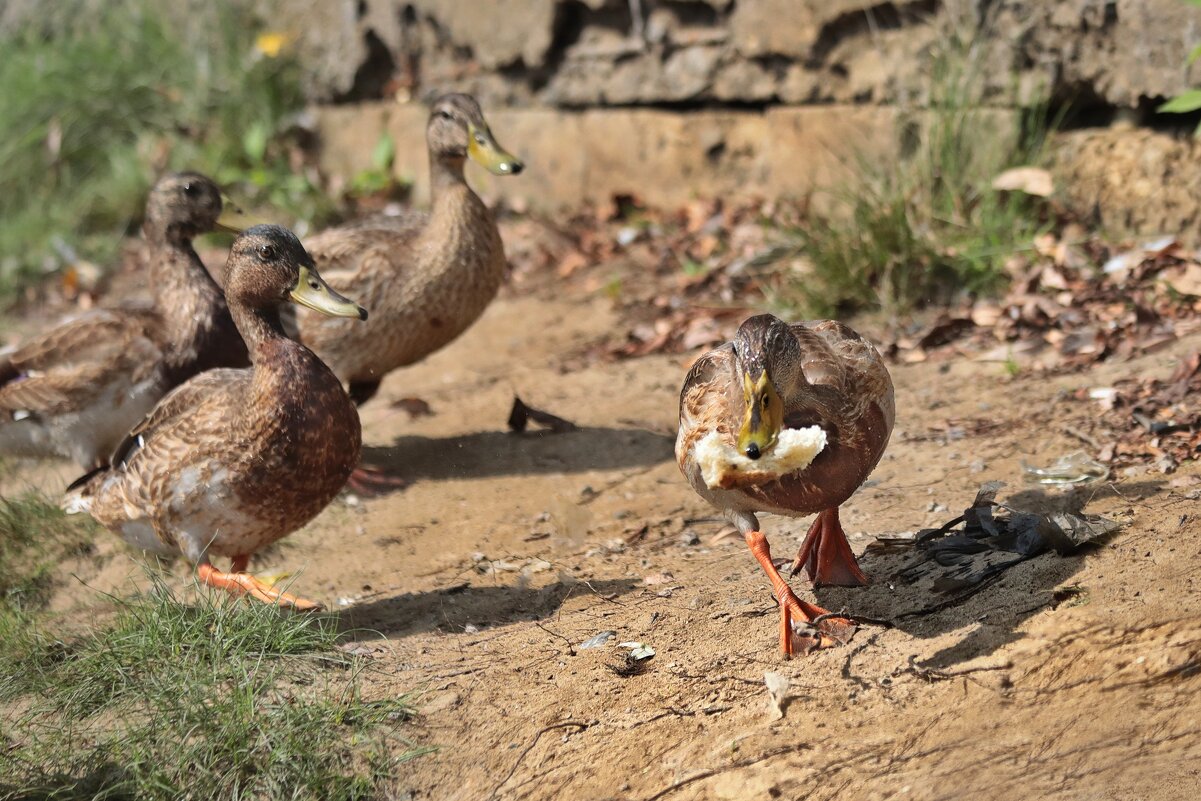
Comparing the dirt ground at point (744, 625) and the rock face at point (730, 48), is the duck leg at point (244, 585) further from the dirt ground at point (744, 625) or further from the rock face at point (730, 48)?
the rock face at point (730, 48)

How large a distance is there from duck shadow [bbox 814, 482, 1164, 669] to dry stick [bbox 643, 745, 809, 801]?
42cm

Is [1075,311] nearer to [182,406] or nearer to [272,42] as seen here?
[182,406]

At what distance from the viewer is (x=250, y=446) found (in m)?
4.00

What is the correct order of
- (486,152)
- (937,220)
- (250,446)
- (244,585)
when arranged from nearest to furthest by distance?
1. (250,446)
2. (244,585)
3. (486,152)
4. (937,220)

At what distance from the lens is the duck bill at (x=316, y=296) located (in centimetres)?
423

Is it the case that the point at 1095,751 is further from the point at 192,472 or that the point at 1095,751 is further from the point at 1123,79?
the point at 1123,79

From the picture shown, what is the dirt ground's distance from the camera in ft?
10.3

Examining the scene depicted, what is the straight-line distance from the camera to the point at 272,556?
16.0 ft

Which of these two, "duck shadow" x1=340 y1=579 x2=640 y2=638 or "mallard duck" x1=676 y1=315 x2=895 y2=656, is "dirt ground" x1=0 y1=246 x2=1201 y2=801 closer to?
"duck shadow" x1=340 y1=579 x2=640 y2=638

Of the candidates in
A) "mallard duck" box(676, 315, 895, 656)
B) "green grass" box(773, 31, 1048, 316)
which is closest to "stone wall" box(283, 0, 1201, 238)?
"green grass" box(773, 31, 1048, 316)

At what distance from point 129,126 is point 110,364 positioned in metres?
4.47

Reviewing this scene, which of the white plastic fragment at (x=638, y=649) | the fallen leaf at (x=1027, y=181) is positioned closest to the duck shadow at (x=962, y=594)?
the white plastic fragment at (x=638, y=649)

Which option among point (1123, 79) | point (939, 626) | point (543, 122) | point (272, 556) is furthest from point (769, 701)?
point (543, 122)

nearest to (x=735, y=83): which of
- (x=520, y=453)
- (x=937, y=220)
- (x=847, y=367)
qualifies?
(x=937, y=220)
